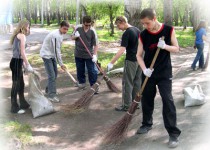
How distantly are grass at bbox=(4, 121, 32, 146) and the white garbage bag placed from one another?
20.0 inches

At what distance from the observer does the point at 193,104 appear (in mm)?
4750

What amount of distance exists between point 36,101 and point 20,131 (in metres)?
0.85

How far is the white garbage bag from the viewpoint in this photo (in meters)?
4.98

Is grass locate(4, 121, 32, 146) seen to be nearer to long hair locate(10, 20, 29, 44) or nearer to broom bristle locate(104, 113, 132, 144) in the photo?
broom bristle locate(104, 113, 132, 144)

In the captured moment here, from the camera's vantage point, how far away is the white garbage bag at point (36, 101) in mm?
4980

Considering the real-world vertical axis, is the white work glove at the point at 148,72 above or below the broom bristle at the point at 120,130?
above

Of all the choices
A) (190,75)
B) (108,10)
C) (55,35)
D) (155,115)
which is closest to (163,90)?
(155,115)

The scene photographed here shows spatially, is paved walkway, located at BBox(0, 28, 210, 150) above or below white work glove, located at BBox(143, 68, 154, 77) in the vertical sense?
below

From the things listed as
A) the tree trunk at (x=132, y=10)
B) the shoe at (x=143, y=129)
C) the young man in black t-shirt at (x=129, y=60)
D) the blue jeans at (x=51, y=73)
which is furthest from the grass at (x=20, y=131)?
the tree trunk at (x=132, y=10)

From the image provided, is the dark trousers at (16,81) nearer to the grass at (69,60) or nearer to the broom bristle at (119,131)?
the broom bristle at (119,131)

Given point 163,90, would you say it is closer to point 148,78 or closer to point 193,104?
point 148,78

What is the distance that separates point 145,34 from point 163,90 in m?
0.76

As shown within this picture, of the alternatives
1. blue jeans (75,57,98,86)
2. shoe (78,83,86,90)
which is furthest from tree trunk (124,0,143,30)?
shoe (78,83,86,90)

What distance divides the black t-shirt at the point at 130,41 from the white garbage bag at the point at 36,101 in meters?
1.71
